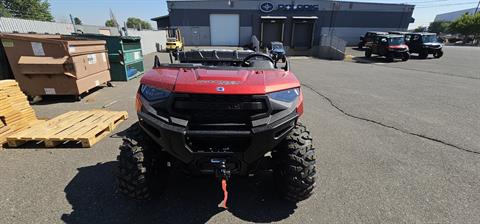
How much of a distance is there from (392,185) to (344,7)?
Answer: 38.7 meters

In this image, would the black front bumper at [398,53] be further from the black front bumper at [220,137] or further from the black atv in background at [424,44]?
the black front bumper at [220,137]

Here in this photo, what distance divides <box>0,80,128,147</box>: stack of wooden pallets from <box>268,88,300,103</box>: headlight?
3.29 meters

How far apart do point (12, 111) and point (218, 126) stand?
4340 mm

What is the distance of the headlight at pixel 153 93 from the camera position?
217 centimetres

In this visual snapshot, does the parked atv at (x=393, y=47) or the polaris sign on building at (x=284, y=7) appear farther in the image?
the polaris sign on building at (x=284, y=7)

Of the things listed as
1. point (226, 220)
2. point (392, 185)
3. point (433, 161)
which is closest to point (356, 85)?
point (433, 161)

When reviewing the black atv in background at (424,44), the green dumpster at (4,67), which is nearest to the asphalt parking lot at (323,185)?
the green dumpster at (4,67)

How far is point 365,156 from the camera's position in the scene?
12.9 ft

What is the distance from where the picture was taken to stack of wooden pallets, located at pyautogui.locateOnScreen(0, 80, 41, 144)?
4.18m

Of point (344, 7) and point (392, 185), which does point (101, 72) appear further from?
point (344, 7)

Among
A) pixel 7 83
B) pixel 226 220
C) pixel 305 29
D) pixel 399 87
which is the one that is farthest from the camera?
pixel 305 29

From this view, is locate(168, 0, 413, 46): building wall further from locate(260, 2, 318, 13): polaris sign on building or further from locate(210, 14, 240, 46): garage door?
locate(210, 14, 240, 46): garage door

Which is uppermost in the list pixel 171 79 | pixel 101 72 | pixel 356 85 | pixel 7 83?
pixel 171 79

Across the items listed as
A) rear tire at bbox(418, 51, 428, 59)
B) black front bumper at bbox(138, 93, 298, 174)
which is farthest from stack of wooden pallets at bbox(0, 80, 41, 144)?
rear tire at bbox(418, 51, 428, 59)
